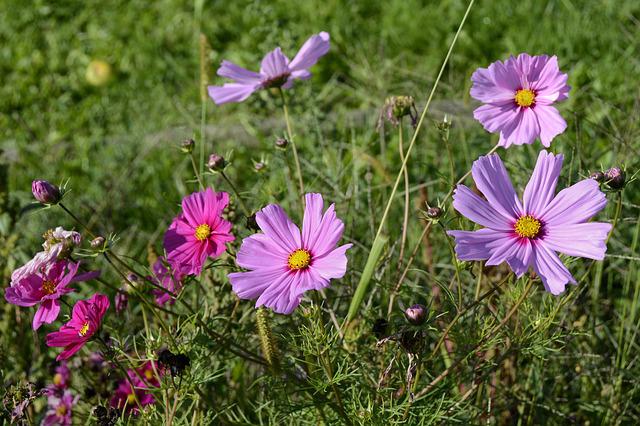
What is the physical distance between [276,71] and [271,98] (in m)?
0.84

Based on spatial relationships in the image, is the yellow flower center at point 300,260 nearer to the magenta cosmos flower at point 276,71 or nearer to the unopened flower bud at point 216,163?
the unopened flower bud at point 216,163

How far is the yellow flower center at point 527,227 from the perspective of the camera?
0.75 meters

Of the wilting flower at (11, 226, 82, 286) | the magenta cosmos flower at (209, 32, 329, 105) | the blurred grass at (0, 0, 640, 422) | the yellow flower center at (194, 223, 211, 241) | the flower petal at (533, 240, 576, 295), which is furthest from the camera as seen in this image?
the blurred grass at (0, 0, 640, 422)

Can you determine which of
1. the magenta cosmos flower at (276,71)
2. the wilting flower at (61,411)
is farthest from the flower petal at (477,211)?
the wilting flower at (61,411)

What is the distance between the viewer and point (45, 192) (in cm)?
76

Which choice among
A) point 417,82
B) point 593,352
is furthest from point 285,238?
point 417,82

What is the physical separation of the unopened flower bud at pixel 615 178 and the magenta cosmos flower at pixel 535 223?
56 mm

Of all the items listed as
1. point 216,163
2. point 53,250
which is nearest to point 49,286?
point 53,250

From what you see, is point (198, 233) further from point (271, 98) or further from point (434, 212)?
point (271, 98)

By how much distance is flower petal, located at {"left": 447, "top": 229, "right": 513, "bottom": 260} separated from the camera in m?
0.69

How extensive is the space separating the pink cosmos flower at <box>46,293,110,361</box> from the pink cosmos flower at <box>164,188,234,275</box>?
9 centimetres

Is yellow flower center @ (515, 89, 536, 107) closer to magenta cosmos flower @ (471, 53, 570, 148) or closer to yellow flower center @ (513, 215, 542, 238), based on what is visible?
magenta cosmos flower @ (471, 53, 570, 148)

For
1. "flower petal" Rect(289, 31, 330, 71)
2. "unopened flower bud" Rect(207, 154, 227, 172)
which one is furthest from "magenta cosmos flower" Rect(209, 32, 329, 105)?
"unopened flower bud" Rect(207, 154, 227, 172)

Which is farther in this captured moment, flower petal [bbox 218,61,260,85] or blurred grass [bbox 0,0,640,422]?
blurred grass [bbox 0,0,640,422]
